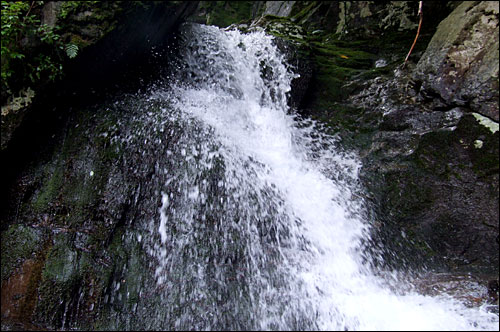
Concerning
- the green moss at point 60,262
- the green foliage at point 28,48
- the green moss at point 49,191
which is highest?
the green foliage at point 28,48

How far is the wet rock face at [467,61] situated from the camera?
330 cm

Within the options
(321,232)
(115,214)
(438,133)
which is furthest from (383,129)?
(115,214)

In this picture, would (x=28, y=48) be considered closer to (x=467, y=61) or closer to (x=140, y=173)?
(x=140, y=173)

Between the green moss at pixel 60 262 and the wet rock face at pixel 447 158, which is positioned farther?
the wet rock face at pixel 447 158

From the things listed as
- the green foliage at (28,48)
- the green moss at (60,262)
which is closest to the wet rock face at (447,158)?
the green moss at (60,262)

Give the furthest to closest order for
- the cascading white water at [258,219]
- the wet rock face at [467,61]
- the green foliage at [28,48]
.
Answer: the wet rock face at [467,61] < the green foliage at [28,48] < the cascading white water at [258,219]

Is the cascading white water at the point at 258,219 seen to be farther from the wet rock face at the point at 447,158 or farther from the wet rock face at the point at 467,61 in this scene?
the wet rock face at the point at 467,61

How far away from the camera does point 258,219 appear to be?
346 centimetres

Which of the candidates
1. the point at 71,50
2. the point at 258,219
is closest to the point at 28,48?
the point at 71,50

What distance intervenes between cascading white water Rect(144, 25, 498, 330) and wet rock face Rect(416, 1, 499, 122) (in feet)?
4.77

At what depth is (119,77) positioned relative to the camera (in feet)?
12.8

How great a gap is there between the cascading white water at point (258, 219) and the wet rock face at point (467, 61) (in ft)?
4.77

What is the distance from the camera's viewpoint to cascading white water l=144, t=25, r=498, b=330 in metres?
2.80

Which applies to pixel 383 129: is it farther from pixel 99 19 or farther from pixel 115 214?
pixel 99 19
